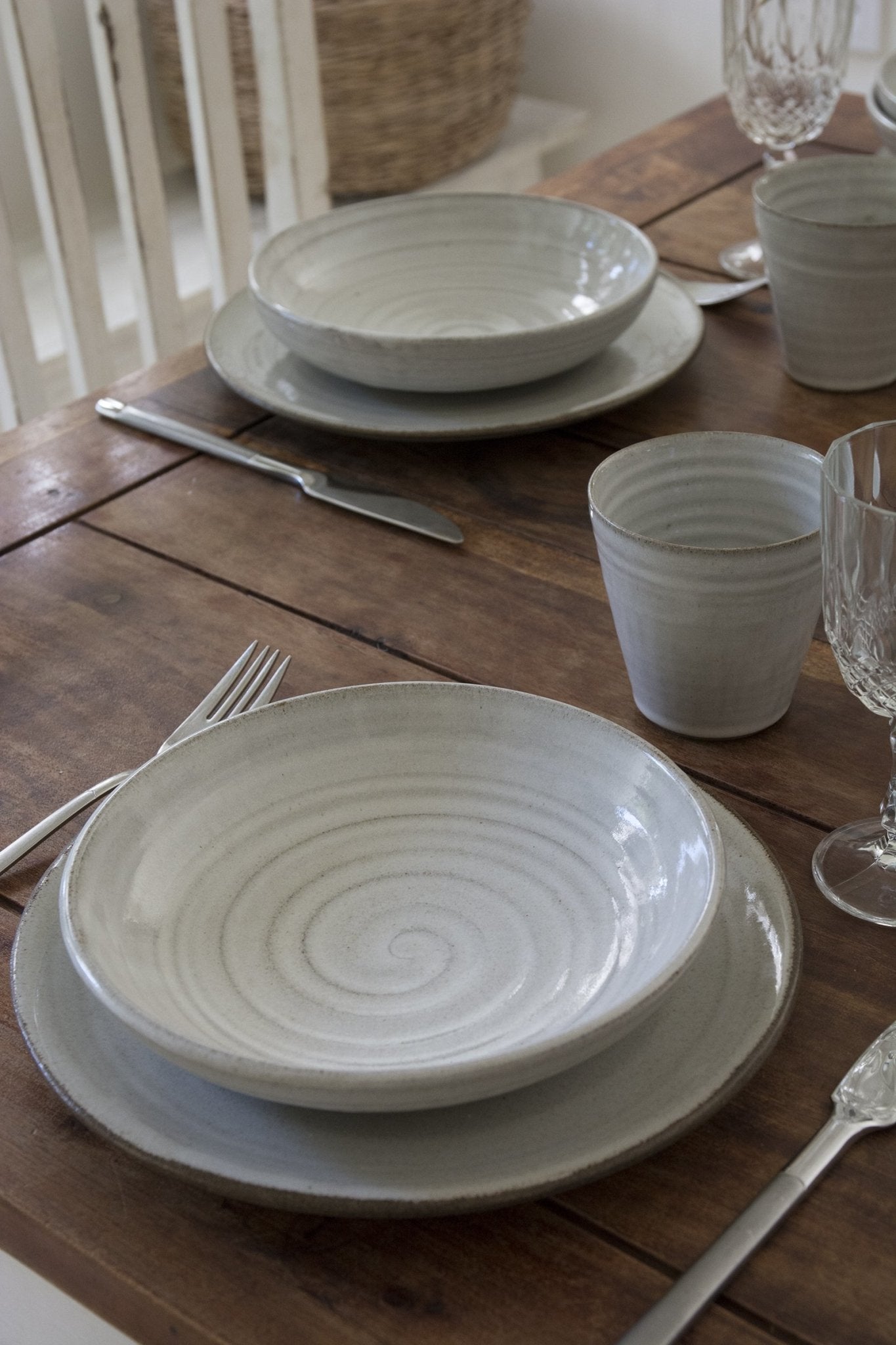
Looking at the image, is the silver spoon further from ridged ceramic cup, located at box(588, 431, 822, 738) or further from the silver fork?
the silver fork

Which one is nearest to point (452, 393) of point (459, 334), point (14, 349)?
point (459, 334)

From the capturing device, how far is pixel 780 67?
1.12 m

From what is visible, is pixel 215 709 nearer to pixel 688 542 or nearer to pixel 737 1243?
pixel 688 542

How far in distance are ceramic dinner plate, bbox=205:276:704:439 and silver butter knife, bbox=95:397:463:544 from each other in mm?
36

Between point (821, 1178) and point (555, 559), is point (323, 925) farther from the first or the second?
point (555, 559)

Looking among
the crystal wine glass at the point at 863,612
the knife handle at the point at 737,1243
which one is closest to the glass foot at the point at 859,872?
the crystal wine glass at the point at 863,612

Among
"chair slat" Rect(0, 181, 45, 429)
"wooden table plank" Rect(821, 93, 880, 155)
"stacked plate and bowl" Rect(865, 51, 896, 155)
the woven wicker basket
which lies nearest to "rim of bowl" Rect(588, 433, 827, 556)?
"stacked plate and bowl" Rect(865, 51, 896, 155)

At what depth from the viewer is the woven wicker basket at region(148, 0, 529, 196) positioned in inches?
87.5

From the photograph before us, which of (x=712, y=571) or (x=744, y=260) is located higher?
(x=712, y=571)

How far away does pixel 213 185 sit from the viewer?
5.41ft

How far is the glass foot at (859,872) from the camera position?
550 mm

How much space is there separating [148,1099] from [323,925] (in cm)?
10

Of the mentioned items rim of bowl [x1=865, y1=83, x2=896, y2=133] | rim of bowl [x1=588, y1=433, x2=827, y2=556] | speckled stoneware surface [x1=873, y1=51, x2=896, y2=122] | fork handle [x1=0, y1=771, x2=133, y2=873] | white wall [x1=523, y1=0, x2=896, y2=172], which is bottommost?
white wall [x1=523, y1=0, x2=896, y2=172]

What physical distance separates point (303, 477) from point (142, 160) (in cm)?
92
